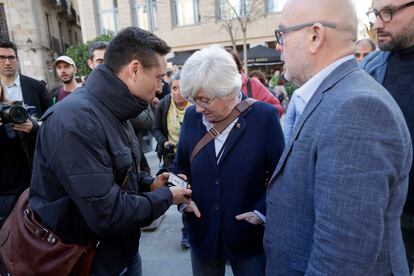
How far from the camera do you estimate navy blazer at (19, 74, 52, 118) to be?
2.98 m

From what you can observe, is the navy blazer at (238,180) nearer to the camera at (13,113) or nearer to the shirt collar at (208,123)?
the shirt collar at (208,123)

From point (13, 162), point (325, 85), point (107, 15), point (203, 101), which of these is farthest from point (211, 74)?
Result: point (107, 15)

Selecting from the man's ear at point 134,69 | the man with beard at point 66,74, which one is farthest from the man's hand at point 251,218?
the man with beard at point 66,74

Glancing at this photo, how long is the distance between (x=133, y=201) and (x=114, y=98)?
0.46m

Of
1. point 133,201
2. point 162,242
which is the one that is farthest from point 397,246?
point 162,242

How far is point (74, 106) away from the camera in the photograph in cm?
144

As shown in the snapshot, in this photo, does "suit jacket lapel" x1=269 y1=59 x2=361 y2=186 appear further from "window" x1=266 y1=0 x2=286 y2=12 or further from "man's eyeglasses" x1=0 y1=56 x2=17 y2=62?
"window" x1=266 y1=0 x2=286 y2=12

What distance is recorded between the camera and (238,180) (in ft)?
5.85

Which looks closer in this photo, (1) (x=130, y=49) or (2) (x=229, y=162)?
(1) (x=130, y=49)

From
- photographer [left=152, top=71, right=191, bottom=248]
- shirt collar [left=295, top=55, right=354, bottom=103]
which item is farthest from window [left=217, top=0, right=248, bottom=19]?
shirt collar [left=295, top=55, right=354, bottom=103]

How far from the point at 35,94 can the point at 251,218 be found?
2319mm

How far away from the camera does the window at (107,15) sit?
867 inches

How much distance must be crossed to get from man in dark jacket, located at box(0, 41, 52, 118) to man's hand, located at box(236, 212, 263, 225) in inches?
83.4

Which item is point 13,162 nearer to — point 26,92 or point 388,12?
point 26,92
